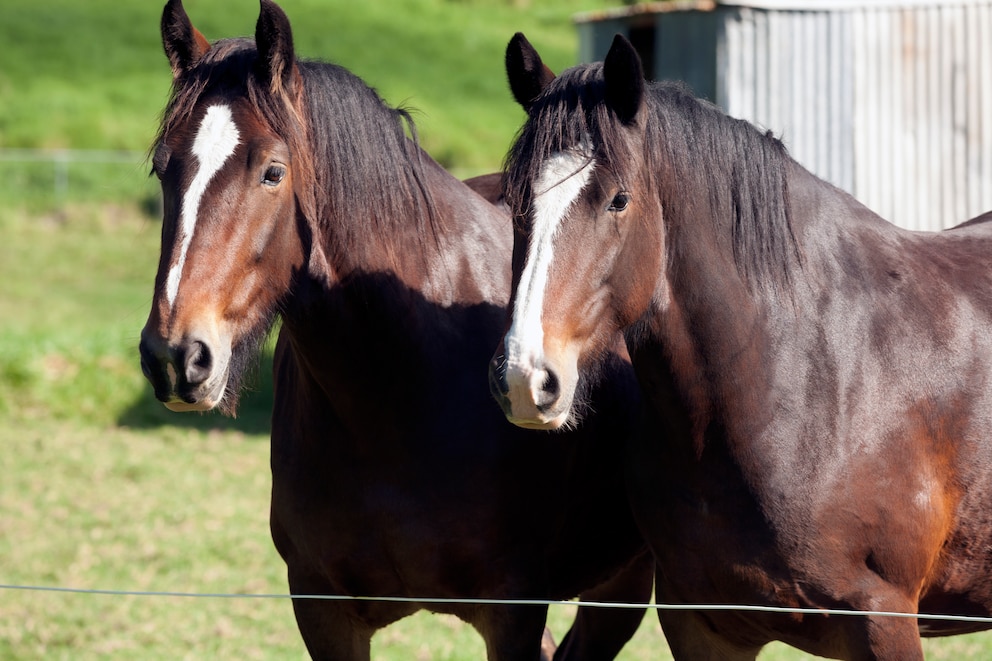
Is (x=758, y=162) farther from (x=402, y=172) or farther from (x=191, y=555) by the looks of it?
(x=191, y=555)

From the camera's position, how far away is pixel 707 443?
2.73 m

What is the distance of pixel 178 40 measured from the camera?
9.63ft

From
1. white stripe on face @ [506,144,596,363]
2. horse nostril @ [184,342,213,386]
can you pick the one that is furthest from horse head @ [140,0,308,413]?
white stripe on face @ [506,144,596,363]

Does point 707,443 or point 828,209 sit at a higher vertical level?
point 828,209

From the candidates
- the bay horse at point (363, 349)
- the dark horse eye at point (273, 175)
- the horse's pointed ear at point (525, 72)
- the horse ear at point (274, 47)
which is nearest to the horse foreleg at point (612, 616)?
the bay horse at point (363, 349)

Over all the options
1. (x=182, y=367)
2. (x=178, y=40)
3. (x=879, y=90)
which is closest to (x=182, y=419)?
(x=879, y=90)

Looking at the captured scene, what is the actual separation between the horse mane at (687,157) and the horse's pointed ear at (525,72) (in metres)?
0.17

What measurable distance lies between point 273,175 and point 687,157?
100 cm

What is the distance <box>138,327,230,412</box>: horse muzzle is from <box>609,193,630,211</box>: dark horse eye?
961mm

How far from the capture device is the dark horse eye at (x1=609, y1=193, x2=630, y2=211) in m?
2.50

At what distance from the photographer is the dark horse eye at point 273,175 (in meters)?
2.70

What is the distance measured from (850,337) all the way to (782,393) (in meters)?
0.23

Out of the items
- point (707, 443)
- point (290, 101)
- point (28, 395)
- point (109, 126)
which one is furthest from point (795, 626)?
point (109, 126)

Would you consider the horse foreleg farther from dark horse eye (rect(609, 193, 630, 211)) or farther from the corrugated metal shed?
the corrugated metal shed
